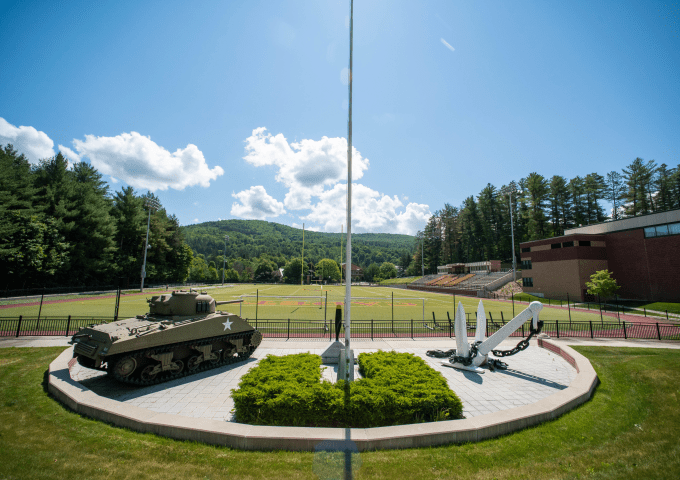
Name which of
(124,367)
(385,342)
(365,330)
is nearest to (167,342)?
(124,367)

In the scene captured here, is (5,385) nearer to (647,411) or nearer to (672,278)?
(647,411)

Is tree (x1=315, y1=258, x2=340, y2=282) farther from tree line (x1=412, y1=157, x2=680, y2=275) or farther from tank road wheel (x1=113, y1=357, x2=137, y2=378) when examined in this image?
tank road wheel (x1=113, y1=357, x2=137, y2=378)

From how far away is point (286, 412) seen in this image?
5.96m

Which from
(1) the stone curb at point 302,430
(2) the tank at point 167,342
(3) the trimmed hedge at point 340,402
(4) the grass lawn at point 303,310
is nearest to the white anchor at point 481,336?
(1) the stone curb at point 302,430

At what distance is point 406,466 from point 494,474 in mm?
1302

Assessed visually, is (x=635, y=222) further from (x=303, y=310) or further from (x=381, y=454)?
(x=381, y=454)

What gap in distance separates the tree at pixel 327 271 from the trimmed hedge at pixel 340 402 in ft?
331

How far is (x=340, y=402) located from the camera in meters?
6.00

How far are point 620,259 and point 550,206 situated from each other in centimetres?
2850

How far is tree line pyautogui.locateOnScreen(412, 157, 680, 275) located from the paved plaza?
127 ft

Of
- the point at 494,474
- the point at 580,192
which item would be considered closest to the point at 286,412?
the point at 494,474

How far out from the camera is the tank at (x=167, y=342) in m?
8.20

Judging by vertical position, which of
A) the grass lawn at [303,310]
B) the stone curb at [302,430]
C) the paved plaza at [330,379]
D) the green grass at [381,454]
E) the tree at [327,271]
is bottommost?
the paved plaza at [330,379]

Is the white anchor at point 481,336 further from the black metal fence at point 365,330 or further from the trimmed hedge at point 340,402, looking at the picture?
the black metal fence at point 365,330
